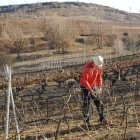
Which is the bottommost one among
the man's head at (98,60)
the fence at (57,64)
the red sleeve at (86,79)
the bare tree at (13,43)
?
the fence at (57,64)

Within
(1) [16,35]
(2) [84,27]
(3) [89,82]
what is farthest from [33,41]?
(3) [89,82]

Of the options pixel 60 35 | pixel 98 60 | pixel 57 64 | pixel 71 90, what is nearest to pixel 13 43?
pixel 60 35

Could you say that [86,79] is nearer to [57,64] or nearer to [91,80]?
[91,80]

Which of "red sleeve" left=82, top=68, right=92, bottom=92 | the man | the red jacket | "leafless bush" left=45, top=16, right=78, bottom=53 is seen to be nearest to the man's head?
the man

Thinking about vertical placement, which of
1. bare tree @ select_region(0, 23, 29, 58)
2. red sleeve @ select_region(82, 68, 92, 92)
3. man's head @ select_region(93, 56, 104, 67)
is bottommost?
red sleeve @ select_region(82, 68, 92, 92)

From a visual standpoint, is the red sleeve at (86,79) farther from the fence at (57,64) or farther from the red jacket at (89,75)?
the fence at (57,64)

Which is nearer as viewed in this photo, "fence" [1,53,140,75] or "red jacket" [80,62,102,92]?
"red jacket" [80,62,102,92]

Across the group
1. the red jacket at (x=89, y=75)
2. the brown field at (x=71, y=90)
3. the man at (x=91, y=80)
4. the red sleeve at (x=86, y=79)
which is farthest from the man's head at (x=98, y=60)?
the brown field at (x=71, y=90)

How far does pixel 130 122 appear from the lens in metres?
4.32

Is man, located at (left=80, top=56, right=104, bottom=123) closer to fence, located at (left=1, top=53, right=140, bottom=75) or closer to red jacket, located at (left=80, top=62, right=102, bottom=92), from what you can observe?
red jacket, located at (left=80, top=62, right=102, bottom=92)

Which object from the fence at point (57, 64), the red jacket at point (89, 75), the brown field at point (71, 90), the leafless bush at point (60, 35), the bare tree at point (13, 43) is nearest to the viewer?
the brown field at point (71, 90)

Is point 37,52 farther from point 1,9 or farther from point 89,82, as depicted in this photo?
point 1,9

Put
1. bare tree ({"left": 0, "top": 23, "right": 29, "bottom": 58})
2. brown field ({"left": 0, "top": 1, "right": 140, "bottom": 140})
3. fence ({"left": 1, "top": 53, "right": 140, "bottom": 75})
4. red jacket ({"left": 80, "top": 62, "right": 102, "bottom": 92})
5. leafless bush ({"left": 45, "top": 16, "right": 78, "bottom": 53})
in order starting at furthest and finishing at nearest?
leafless bush ({"left": 45, "top": 16, "right": 78, "bottom": 53}) < bare tree ({"left": 0, "top": 23, "right": 29, "bottom": 58}) < fence ({"left": 1, "top": 53, "right": 140, "bottom": 75}) < red jacket ({"left": 80, "top": 62, "right": 102, "bottom": 92}) < brown field ({"left": 0, "top": 1, "right": 140, "bottom": 140})

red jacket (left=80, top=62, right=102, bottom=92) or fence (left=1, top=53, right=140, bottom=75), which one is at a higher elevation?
red jacket (left=80, top=62, right=102, bottom=92)
